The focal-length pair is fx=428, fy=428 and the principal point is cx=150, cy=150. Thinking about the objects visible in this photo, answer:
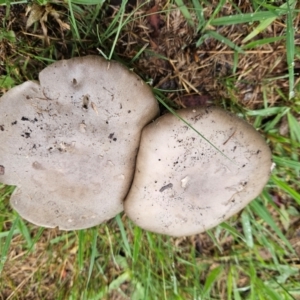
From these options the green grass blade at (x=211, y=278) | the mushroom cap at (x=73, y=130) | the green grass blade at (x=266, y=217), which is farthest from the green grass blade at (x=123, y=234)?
the green grass blade at (x=266, y=217)

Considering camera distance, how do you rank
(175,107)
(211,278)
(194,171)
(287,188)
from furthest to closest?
(211,278), (287,188), (175,107), (194,171)

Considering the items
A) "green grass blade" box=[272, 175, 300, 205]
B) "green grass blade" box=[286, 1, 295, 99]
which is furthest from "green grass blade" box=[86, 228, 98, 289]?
"green grass blade" box=[286, 1, 295, 99]

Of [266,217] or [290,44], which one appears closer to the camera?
[290,44]

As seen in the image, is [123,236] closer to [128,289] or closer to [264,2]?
[128,289]

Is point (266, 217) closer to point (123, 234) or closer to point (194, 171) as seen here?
point (194, 171)

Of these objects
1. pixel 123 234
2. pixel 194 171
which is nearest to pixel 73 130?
pixel 194 171

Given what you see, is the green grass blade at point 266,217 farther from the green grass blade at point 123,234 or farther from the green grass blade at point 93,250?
the green grass blade at point 93,250
